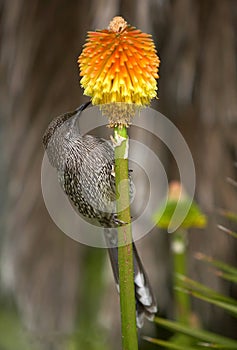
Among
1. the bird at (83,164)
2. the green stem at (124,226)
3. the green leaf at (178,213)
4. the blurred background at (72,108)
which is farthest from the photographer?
the blurred background at (72,108)

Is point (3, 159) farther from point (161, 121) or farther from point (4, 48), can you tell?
point (161, 121)

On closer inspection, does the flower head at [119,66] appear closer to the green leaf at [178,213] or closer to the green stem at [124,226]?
the green stem at [124,226]

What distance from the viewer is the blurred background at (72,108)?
172 cm

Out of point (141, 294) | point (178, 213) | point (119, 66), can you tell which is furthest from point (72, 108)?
point (119, 66)

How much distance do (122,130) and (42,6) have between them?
124 centimetres

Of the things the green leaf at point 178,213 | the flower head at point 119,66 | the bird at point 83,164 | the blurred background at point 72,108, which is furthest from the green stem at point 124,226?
the blurred background at point 72,108

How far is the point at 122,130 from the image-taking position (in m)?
0.62

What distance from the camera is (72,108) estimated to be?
6.17 ft

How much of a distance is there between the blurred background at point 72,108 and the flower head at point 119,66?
3.10 feet

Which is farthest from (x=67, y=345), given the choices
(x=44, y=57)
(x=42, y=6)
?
(x=42, y=6)

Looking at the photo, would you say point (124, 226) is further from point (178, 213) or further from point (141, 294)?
point (178, 213)

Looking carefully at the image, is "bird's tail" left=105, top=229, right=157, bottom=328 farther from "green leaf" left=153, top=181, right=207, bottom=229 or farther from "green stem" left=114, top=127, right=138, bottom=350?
"green leaf" left=153, top=181, right=207, bottom=229

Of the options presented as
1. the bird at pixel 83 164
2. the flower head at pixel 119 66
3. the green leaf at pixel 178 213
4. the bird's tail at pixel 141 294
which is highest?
the flower head at pixel 119 66

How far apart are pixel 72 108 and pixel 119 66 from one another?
4.15ft
